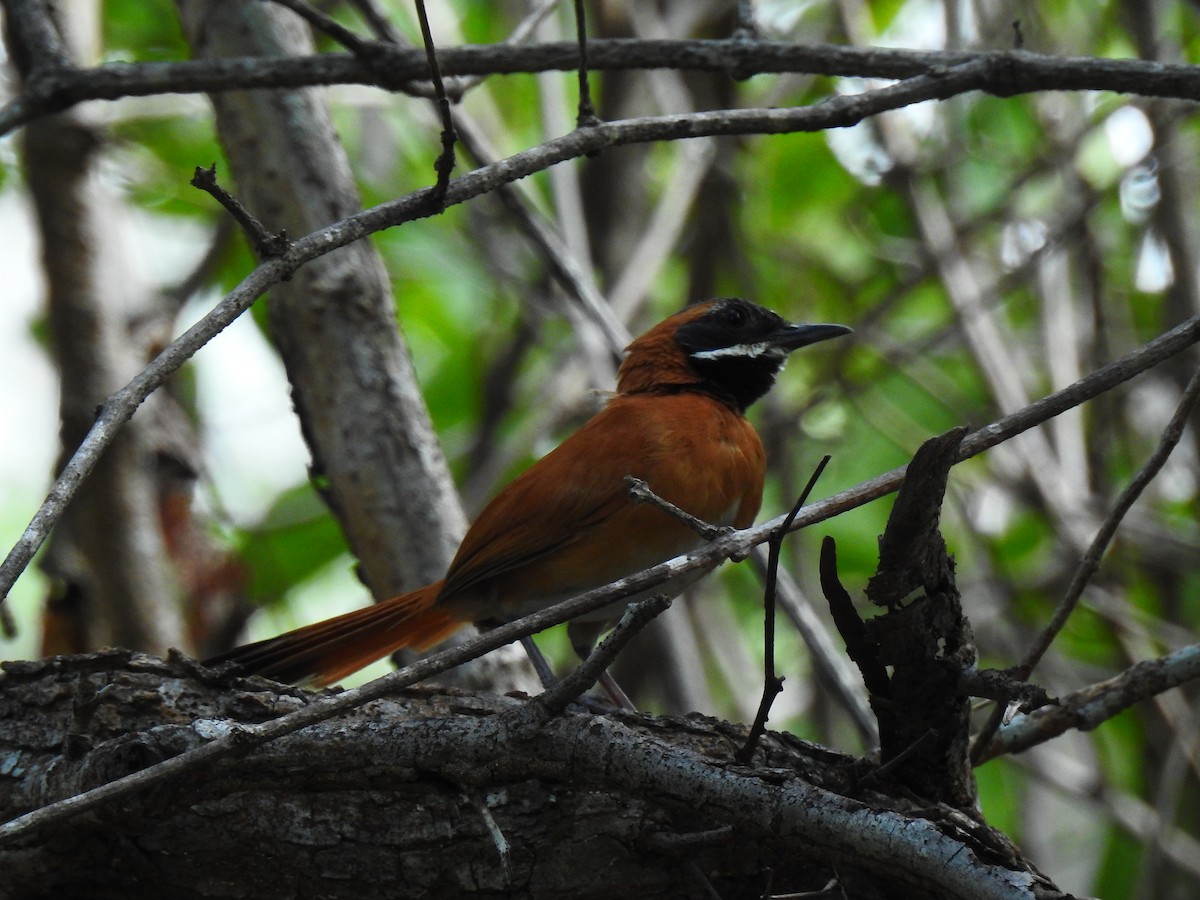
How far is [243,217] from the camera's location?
8.09ft

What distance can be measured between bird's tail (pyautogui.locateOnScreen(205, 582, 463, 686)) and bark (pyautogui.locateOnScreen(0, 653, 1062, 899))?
0.91 metres

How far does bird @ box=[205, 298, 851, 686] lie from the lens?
4.07 m

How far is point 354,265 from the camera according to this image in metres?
4.65

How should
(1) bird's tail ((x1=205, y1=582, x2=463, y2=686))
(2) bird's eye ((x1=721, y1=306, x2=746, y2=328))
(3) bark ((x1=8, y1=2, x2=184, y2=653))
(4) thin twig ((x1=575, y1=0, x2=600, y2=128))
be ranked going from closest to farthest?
(4) thin twig ((x1=575, y1=0, x2=600, y2=128))
(1) bird's tail ((x1=205, y1=582, x2=463, y2=686))
(2) bird's eye ((x1=721, y1=306, x2=746, y2=328))
(3) bark ((x1=8, y1=2, x2=184, y2=653))

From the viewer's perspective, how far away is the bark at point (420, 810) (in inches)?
107

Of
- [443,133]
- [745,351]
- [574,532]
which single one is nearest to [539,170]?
[443,133]

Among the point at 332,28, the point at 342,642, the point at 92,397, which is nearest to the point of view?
the point at 332,28

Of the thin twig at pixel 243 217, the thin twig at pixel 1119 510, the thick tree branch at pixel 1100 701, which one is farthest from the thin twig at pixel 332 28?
the thick tree branch at pixel 1100 701

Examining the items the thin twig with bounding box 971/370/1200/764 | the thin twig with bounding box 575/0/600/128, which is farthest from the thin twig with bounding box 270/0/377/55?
the thin twig with bounding box 971/370/1200/764

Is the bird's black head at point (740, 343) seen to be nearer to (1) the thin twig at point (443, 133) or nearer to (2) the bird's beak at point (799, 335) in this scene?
(2) the bird's beak at point (799, 335)

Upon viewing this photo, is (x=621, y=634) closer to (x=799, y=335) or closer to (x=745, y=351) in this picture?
(x=745, y=351)

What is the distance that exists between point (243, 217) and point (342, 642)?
78.0 inches

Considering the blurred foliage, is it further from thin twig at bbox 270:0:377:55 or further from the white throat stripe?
thin twig at bbox 270:0:377:55

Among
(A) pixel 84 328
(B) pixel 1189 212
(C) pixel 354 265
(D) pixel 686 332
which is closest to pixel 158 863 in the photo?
(C) pixel 354 265
